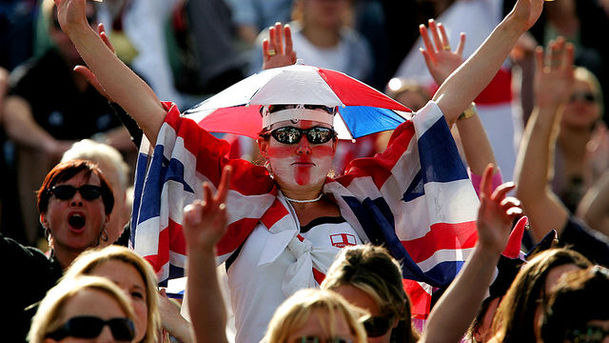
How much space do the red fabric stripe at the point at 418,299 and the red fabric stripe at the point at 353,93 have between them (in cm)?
73

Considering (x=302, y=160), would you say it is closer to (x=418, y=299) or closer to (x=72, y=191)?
(x=418, y=299)

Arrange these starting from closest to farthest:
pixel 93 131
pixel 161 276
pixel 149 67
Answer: pixel 161 276, pixel 93 131, pixel 149 67

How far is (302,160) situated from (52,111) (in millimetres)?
2875

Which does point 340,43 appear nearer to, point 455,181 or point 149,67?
point 149,67

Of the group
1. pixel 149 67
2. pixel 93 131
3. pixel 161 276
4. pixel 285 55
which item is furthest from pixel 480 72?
pixel 149 67

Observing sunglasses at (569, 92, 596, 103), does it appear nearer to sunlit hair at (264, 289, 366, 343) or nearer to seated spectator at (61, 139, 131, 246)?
seated spectator at (61, 139, 131, 246)

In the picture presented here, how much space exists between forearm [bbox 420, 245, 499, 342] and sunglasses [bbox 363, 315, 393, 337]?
252mm

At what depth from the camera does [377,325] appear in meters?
3.69

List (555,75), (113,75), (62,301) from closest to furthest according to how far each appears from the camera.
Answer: (62,301) → (113,75) → (555,75)

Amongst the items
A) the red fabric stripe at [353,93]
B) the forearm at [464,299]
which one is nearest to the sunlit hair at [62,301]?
the forearm at [464,299]

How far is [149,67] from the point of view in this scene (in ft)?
26.3

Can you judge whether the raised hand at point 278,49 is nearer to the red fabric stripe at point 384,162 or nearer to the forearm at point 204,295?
the red fabric stripe at point 384,162

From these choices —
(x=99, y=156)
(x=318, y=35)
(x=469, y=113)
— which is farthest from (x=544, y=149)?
(x=318, y=35)

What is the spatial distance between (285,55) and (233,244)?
1.19 metres
